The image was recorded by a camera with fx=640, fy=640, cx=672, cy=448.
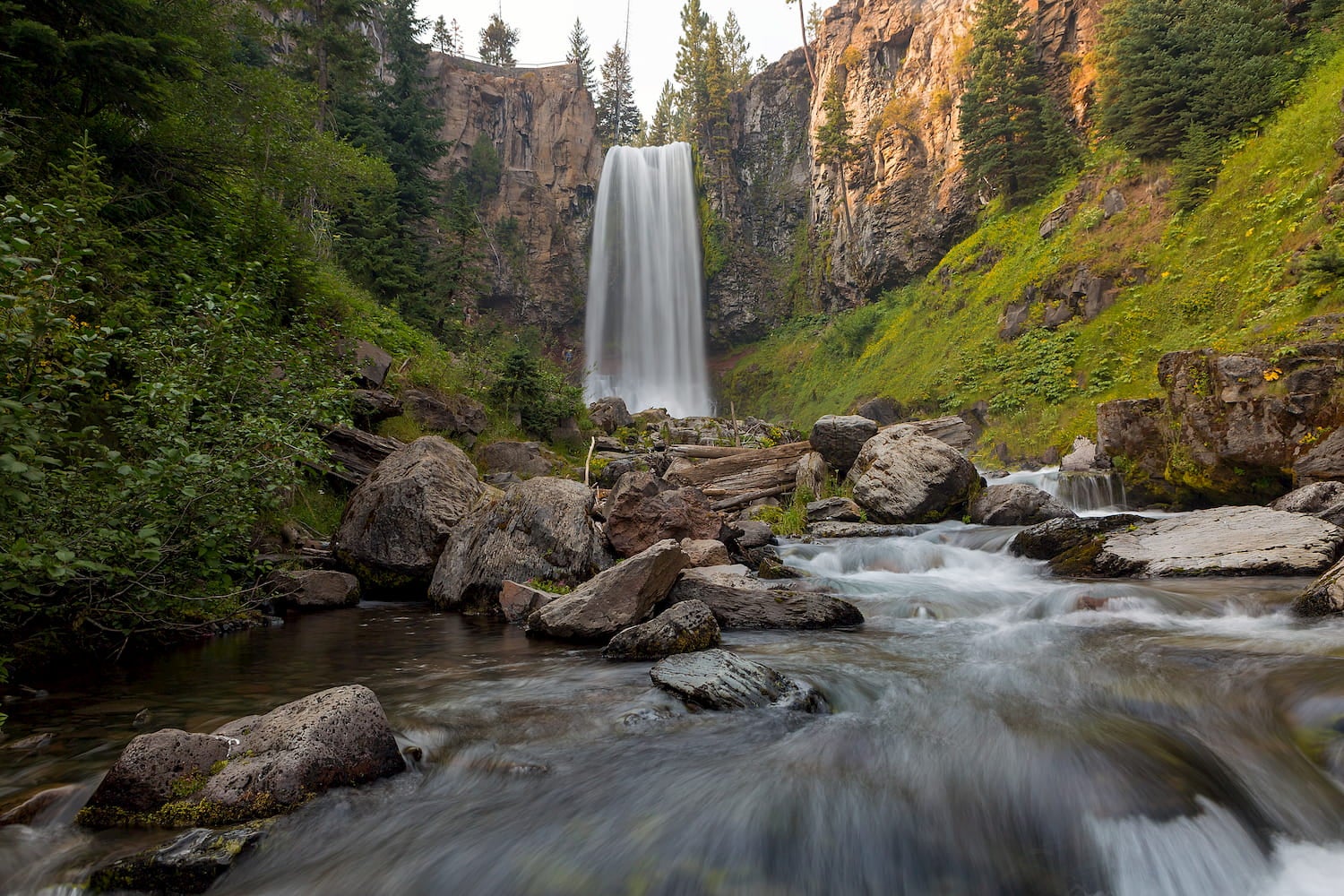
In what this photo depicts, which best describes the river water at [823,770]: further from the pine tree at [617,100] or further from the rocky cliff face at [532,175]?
the pine tree at [617,100]

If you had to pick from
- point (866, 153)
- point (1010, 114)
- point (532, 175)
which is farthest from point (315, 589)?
point (532, 175)

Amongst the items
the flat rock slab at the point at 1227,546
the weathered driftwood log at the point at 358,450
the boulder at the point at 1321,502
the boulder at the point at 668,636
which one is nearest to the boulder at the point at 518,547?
the boulder at the point at 668,636

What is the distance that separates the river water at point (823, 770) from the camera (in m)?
2.83

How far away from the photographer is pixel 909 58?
35688 millimetres

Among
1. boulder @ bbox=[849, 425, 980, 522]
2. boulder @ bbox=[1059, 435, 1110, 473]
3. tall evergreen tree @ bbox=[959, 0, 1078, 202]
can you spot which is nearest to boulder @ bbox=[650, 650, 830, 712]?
boulder @ bbox=[849, 425, 980, 522]

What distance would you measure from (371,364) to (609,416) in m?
10.2

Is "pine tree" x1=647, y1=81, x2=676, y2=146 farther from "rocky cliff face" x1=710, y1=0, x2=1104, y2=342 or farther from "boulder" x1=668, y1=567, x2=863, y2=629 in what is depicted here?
"boulder" x1=668, y1=567, x2=863, y2=629

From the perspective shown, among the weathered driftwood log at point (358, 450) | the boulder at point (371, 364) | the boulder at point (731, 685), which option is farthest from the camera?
the boulder at point (371, 364)

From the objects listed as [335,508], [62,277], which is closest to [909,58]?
[335,508]

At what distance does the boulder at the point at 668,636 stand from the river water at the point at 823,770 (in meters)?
0.24

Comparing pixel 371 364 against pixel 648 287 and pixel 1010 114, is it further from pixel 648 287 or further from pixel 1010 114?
pixel 648 287

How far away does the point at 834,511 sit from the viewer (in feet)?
43.4

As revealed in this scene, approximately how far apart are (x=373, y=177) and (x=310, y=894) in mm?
17071

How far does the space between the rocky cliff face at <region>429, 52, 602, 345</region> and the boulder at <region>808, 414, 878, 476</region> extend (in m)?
34.0
